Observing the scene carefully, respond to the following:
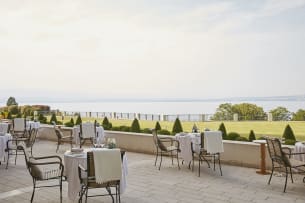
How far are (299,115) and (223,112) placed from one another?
19.9 feet

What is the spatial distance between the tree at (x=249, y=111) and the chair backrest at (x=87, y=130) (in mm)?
10114

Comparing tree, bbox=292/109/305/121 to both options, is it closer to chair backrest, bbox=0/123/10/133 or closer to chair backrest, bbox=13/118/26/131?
chair backrest, bbox=13/118/26/131

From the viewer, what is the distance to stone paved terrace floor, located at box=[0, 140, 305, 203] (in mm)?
4777

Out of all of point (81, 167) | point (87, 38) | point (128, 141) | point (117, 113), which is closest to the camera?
point (81, 167)

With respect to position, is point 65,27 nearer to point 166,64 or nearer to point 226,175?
point 166,64

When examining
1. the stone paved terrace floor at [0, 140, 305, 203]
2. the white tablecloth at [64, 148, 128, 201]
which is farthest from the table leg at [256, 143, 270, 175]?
the white tablecloth at [64, 148, 128, 201]

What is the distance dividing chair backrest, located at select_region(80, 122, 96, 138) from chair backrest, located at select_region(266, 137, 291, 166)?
206 inches

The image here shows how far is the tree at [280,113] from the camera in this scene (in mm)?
15762

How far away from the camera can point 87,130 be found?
907 cm

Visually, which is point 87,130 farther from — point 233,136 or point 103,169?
point 103,169

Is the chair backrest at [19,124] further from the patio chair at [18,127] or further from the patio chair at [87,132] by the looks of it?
the patio chair at [87,132]

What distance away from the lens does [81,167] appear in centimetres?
425

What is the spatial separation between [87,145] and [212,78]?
14.3 metres

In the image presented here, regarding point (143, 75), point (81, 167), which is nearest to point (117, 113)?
point (143, 75)
